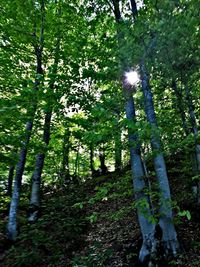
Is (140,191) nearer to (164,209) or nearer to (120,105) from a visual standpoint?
(164,209)

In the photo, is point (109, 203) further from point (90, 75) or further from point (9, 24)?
point (9, 24)

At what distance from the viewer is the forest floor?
23.8 ft

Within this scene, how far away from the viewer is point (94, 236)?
969cm

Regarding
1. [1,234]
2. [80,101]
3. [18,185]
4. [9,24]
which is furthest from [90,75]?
[1,234]

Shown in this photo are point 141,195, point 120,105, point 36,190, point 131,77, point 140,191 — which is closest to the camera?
point 131,77

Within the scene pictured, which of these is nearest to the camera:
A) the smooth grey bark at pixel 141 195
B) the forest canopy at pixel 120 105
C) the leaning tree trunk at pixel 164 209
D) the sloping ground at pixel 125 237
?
the forest canopy at pixel 120 105

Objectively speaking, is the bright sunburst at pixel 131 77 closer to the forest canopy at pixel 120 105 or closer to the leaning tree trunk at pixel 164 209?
the forest canopy at pixel 120 105

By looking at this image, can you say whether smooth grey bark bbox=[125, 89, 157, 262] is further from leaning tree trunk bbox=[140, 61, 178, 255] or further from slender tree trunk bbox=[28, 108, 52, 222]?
slender tree trunk bbox=[28, 108, 52, 222]

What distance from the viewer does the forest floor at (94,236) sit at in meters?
7.27

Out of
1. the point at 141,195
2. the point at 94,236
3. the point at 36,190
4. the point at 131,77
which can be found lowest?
the point at 94,236

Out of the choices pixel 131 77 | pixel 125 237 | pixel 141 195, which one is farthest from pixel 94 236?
pixel 131 77

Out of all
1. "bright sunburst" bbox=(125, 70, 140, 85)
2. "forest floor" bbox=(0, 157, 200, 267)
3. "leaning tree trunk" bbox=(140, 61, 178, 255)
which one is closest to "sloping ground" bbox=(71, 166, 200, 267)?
"forest floor" bbox=(0, 157, 200, 267)

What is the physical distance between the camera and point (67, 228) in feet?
33.4

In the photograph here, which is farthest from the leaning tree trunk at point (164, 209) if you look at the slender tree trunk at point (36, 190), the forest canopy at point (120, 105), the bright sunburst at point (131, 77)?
the slender tree trunk at point (36, 190)
